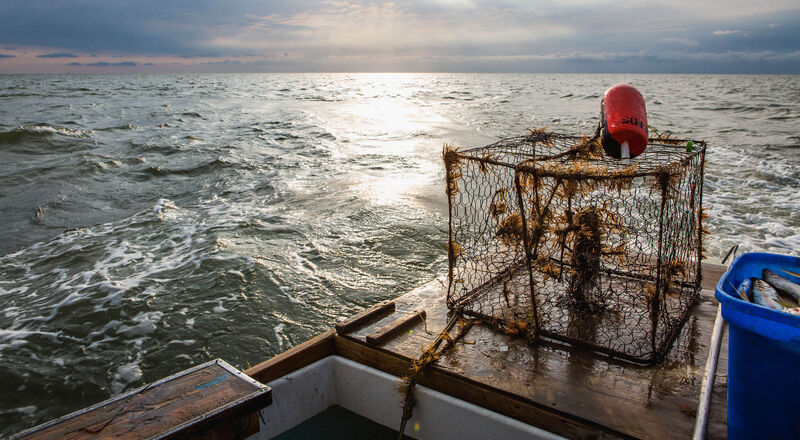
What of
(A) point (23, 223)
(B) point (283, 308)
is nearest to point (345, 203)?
(B) point (283, 308)

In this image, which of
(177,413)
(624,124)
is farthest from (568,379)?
(177,413)

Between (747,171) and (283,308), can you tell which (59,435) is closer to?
(283,308)

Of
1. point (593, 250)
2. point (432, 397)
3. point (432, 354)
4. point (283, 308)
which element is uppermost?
point (593, 250)

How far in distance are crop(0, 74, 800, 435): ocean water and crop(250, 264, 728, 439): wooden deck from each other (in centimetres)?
220

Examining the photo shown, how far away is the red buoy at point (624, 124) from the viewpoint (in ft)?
9.89

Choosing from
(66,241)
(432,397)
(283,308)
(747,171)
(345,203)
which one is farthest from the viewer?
(747,171)

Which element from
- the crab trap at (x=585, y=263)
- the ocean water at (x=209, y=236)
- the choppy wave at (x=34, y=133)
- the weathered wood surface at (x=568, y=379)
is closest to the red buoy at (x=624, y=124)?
the crab trap at (x=585, y=263)

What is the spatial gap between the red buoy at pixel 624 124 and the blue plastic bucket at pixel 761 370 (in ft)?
4.14

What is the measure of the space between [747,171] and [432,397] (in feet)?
48.3

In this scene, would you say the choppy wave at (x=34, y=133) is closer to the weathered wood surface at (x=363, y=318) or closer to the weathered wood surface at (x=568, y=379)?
the weathered wood surface at (x=363, y=318)

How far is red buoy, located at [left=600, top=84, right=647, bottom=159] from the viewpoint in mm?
3014

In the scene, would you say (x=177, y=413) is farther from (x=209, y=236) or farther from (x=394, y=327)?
(x=209, y=236)

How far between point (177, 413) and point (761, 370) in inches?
103

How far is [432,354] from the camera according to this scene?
3.10 meters
